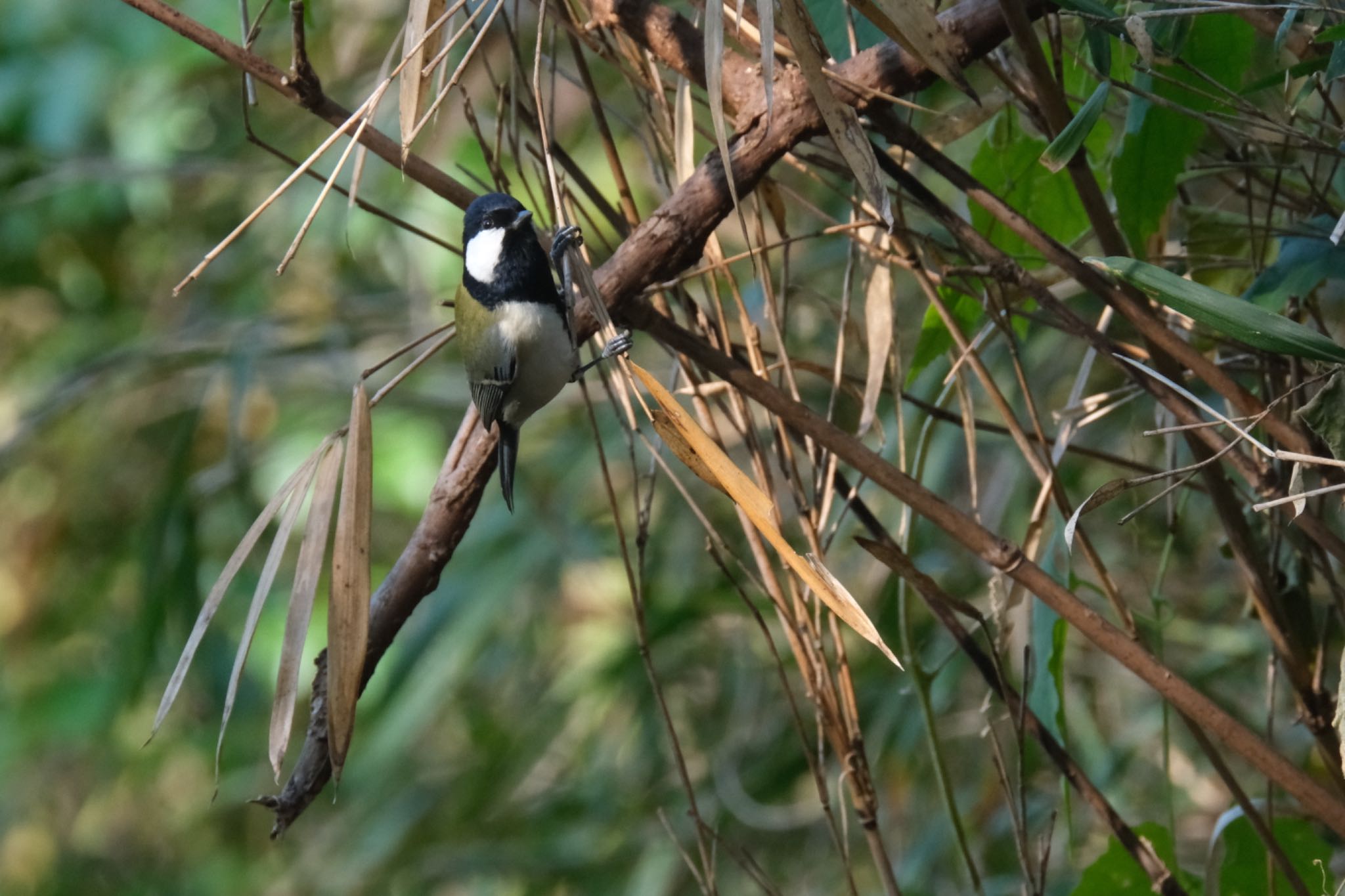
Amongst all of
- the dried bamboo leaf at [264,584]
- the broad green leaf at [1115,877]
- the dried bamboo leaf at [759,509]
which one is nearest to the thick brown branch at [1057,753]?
the broad green leaf at [1115,877]

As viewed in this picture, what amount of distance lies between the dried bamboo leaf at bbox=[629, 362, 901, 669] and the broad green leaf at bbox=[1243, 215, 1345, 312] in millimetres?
493

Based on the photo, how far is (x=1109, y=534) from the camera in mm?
2846

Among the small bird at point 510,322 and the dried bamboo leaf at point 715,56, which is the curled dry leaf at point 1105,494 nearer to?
the dried bamboo leaf at point 715,56

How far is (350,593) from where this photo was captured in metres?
1.13

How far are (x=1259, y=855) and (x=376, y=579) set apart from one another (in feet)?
9.26

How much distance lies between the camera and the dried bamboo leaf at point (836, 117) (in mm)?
987

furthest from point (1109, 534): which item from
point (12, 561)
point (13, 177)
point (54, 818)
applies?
point (54, 818)

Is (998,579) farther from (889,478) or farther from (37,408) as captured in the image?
(37,408)

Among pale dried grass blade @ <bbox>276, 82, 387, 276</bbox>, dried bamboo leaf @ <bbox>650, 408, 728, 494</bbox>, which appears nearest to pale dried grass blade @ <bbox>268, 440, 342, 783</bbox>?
pale dried grass blade @ <bbox>276, 82, 387, 276</bbox>

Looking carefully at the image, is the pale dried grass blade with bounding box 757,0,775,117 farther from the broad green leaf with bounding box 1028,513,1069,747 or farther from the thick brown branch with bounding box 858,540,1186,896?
the broad green leaf with bounding box 1028,513,1069,747

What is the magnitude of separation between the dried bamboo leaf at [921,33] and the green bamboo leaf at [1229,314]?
0.19m

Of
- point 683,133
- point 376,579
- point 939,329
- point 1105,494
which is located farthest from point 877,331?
point 376,579

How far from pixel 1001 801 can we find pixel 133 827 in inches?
138

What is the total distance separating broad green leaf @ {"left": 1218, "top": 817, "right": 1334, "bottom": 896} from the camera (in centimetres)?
140
